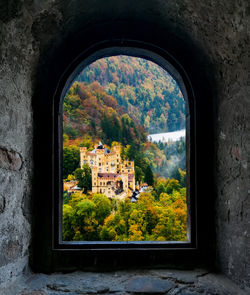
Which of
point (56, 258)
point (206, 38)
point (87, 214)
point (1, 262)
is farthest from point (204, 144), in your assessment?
point (1, 262)

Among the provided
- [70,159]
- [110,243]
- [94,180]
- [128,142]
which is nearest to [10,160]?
[70,159]

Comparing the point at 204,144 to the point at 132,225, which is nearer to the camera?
the point at 204,144

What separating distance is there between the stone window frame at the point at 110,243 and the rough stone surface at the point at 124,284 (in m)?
0.07

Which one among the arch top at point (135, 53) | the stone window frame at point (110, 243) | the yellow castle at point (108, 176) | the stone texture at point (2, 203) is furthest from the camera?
the yellow castle at point (108, 176)

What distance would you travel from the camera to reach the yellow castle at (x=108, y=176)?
5.14ft

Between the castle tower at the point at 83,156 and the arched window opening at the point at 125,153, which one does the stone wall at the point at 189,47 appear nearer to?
the arched window opening at the point at 125,153

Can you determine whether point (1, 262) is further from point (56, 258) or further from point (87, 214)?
point (87, 214)

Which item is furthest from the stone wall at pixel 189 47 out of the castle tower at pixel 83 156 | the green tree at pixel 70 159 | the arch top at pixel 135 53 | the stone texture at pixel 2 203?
the castle tower at pixel 83 156

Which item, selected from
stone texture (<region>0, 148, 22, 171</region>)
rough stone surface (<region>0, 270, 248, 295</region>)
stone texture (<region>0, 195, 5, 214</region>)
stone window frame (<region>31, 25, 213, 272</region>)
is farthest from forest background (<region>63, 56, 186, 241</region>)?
stone texture (<region>0, 195, 5, 214</region>)

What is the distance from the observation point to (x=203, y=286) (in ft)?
3.73

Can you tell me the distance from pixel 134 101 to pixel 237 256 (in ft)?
3.79

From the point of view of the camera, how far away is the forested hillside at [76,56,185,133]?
1.63 m

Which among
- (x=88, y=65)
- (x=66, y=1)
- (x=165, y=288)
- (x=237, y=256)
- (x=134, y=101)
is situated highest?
(x=66, y=1)

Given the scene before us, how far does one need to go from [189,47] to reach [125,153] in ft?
2.53
